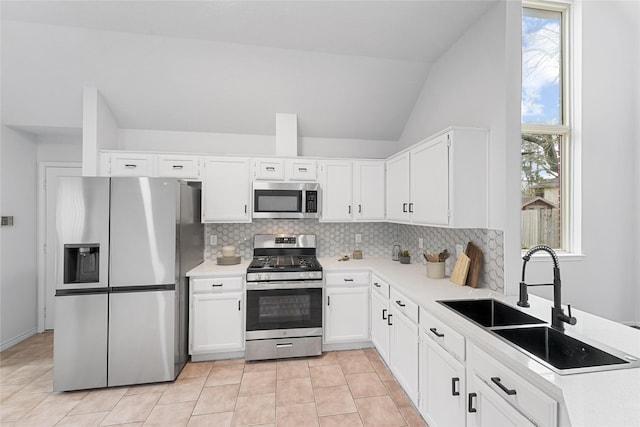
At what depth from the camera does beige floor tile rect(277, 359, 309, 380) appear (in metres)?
2.81

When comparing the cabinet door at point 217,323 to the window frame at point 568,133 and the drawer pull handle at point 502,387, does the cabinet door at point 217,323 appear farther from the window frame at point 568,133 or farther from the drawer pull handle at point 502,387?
the window frame at point 568,133

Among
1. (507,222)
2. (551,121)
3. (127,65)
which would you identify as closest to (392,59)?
(507,222)

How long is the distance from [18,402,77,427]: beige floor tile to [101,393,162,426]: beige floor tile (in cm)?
38

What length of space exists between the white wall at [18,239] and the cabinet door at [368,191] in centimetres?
413

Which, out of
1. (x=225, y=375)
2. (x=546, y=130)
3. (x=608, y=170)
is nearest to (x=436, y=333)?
(x=225, y=375)

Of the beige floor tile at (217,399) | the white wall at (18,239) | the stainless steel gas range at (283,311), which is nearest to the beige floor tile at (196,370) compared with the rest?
the beige floor tile at (217,399)

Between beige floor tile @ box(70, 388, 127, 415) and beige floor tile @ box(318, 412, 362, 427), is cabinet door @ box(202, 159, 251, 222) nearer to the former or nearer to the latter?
beige floor tile @ box(70, 388, 127, 415)

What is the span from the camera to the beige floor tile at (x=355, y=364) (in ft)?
9.46

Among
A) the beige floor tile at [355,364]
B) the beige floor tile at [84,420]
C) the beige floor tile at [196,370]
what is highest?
the beige floor tile at [355,364]

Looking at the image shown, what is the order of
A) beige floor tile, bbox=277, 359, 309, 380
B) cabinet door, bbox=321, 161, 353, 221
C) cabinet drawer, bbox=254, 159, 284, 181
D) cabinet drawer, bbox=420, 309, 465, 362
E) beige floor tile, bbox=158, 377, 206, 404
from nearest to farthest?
1. cabinet drawer, bbox=420, 309, 465, 362
2. beige floor tile, bbox=158, 377, 206, 404
3. beige floor tile, bbox=277, 359, 309, 380
4. cabinet drawer, bbox=254, 159, 284, 181
5. cabinet door, bbox=321, 161, 353, 221

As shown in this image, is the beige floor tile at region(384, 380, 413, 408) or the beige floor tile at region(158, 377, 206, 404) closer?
the beige floor tile at region(384, 380, 413, 408)

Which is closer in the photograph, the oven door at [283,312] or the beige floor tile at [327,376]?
the beige floor tile at [327,376]

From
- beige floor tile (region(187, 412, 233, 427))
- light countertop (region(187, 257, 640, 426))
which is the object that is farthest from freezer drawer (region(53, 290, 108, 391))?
light countertop (region(187, 257, 640, 426))

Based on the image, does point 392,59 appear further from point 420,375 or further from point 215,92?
point 420,375
